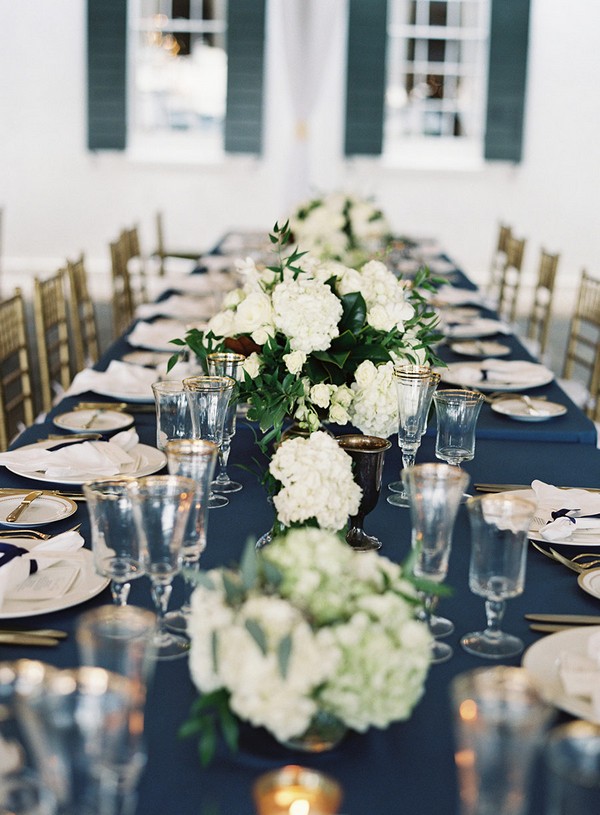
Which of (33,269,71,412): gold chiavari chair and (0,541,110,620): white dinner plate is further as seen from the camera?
(33,269,71,412): gold chiavari chair

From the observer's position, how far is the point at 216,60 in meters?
8.83

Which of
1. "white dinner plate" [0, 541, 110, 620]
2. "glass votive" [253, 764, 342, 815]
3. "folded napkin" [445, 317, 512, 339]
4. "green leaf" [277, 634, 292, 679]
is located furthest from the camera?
"folded napkin" [445, 317, 512, 339]

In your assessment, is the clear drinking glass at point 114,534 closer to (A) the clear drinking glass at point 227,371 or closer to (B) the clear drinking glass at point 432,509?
(B) the clear drinking glass at point 432,509

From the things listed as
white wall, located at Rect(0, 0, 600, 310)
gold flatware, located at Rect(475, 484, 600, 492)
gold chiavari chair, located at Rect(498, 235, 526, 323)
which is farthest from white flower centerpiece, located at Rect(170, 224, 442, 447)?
white wall, located at Rect(0, 0, 600, 310)

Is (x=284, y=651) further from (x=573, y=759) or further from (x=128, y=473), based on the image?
(x=128, y=473)

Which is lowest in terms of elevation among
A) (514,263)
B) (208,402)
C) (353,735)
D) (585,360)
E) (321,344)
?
(585,360)

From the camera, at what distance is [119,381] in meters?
3.00

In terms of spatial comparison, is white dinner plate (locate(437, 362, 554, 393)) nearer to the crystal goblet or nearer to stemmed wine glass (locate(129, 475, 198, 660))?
the crystal goblet

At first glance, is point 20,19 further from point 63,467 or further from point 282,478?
point 282,478

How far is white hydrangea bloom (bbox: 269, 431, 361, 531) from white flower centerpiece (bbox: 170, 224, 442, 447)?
1.07 ft

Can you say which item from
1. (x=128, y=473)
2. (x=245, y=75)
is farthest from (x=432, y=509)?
(x=245, y=75)

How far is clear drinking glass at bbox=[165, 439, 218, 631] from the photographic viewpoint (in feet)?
4.85

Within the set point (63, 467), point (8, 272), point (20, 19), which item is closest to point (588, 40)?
point (20, 19)

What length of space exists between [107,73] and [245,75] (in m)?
1.10
